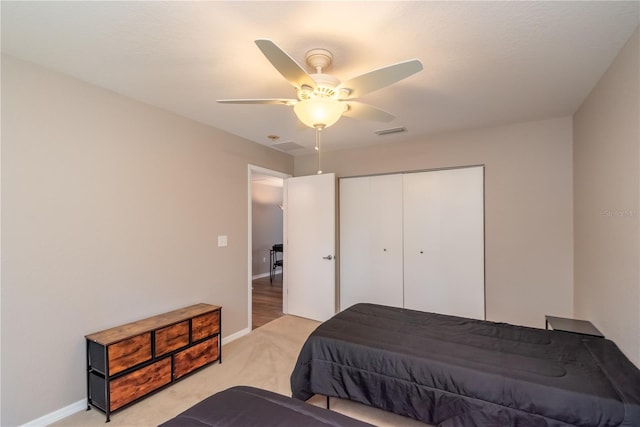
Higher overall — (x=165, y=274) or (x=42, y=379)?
(x=165, y=274)

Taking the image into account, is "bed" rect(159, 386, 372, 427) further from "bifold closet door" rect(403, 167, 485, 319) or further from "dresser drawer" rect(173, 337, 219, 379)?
"bifold closet door" rect(403, 167, 485, 319)

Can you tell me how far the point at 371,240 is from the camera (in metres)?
4.09

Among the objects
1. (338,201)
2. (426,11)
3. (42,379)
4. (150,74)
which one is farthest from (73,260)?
(338,201)

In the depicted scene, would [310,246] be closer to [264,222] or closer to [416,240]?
[416,240]

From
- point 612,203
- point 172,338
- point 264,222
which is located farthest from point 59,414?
point 264,222

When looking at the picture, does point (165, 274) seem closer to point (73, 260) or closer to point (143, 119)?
point (73, 260)

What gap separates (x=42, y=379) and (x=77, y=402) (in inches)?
12.7

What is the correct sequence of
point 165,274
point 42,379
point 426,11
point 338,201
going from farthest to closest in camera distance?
1. point 338,201
2. point 165,274
3. point 42,379
4. point 426,11

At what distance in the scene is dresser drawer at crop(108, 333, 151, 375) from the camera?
2098 mm

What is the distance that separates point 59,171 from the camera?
2111 millimetres

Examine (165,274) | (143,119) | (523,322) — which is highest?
(143,119)

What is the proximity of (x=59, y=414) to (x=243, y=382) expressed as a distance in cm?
128

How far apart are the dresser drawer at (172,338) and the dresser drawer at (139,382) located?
88mm

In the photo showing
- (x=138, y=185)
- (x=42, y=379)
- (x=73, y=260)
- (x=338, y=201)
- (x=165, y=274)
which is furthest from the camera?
(x=338, y=201)
